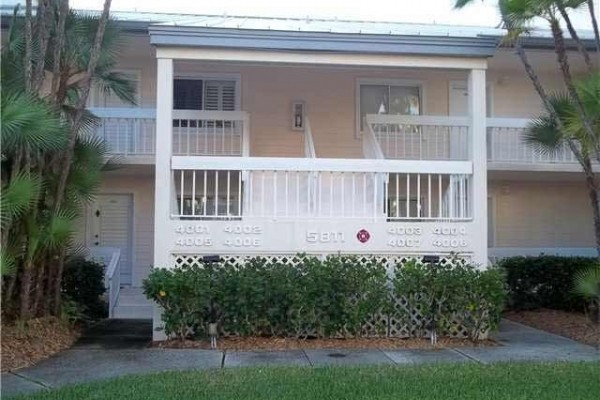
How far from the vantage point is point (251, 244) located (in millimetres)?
9977

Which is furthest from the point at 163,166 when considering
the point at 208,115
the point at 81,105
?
the point at 208,115

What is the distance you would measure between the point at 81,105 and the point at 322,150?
6.17 meters

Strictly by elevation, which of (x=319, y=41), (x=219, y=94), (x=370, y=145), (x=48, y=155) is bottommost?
(x=48, y=155)

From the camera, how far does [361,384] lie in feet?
22.7

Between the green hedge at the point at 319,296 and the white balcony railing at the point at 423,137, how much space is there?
4.59 m

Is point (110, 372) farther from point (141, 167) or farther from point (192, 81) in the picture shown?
point (192, 81)

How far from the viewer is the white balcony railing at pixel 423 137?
13648 mm

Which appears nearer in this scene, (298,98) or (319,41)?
(319,41)

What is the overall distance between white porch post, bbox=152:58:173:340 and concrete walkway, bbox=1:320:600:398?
1015 millimetres

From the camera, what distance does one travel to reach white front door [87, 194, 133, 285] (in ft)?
49.3

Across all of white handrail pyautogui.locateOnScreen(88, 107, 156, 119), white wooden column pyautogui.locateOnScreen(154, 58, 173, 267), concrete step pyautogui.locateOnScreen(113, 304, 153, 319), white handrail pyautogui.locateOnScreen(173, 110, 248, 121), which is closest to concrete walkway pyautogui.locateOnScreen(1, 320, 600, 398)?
white wooden column pyautogui.locateOnScreen(154, 58, 173, 267)

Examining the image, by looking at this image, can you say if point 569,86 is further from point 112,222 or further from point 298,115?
point 112,222

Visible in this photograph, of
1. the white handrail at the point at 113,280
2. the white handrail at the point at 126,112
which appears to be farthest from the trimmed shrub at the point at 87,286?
the white handrail at the point at 126,112

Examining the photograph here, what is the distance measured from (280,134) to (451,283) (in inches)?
250
